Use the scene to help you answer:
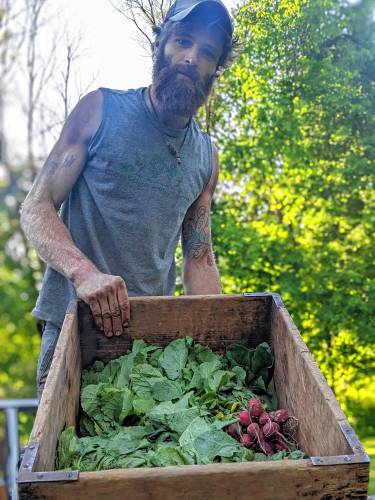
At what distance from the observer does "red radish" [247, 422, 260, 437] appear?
1.82 metres

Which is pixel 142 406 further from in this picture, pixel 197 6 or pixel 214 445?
pixel 197 6

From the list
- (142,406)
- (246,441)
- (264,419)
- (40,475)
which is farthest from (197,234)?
(40,475)

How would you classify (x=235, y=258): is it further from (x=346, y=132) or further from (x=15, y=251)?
(x=15, y=251)

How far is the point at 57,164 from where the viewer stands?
252 cm

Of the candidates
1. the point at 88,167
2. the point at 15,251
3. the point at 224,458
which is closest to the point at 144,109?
the point at 88,167

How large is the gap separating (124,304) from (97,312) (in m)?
0.12

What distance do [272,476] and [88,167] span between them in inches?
61.9

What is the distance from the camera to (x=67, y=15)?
3992 millimetres

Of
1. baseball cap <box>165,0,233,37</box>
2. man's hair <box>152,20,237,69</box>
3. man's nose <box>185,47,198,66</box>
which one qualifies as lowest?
man's nose <box>185,47,198,66</box>

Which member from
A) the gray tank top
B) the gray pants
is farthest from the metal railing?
the gray tank top

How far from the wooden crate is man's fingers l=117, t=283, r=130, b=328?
1.6 inches

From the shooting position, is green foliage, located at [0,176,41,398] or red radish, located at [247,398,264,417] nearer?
red radish, located at [247,398,264,417]

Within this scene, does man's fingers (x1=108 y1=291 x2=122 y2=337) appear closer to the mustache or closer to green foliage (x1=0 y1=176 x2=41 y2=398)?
the mustache

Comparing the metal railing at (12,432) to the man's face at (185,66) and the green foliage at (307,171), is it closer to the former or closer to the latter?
the green foliage at (307,171)
